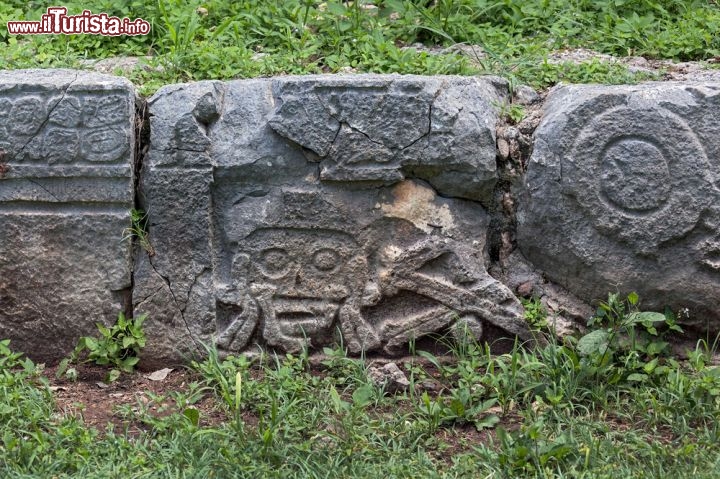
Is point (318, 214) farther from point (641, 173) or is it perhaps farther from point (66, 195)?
point (641, 173)

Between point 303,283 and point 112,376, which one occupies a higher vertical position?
point 303,283

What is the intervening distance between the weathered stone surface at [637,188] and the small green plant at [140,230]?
1.41m

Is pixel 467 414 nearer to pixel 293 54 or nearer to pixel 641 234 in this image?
pixel 641 234

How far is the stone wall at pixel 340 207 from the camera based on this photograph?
3729mm

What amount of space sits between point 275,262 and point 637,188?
52.6 inches

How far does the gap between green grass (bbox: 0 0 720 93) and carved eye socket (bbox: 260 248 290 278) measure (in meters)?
0.83

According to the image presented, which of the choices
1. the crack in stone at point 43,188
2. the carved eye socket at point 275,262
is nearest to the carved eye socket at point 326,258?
the carved eye socket at point 275,262

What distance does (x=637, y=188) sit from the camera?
3.71m

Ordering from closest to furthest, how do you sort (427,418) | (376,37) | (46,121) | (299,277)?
(427,418), (46,121), (299,277), (376,37)

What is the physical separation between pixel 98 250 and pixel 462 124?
141cm

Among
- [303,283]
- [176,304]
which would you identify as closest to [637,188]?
[303,283]

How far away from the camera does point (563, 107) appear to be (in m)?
3.79

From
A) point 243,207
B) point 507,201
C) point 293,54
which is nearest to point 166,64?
point 293,54

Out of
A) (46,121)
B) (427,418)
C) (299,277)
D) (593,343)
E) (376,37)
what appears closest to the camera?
(427,418)
